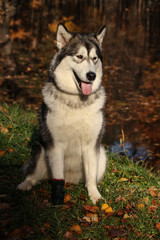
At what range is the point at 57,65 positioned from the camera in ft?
12.1

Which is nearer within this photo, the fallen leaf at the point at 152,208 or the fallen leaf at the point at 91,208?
the fallen leaf at the point at 91,208

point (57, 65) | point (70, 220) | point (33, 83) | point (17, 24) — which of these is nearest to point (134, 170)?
point (70, 220)

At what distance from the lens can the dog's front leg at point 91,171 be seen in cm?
382

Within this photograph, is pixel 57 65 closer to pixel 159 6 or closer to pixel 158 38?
pixel 158 38

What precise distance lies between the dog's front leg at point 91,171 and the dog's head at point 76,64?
29.9 inches

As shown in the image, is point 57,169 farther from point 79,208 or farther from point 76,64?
point 76,64

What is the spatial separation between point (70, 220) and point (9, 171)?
1.23 metres

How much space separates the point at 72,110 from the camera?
3.66 m

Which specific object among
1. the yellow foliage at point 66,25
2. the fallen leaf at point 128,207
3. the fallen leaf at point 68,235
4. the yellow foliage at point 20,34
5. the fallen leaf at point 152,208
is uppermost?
the yellow foliage at point 66,25

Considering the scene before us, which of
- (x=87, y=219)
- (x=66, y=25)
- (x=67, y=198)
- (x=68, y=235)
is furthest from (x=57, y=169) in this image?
(x=66, y=25)

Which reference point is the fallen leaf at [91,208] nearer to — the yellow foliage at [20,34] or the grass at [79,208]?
the grass at [79,208]

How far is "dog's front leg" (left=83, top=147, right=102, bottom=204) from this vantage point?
3.82m

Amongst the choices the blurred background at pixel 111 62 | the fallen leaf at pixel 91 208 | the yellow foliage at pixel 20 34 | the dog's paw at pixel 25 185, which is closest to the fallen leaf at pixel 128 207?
the fallen leaf at pixel 91 208

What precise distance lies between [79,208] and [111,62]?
9.83 metres
